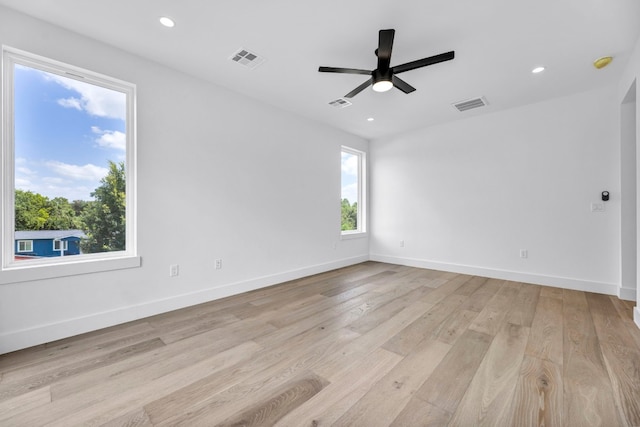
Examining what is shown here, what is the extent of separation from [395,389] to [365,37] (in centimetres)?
284

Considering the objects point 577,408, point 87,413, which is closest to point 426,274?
point 577,408

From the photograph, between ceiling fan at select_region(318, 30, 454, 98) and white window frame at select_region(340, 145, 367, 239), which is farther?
white window frame at select_region(340, 145, 367, 239)

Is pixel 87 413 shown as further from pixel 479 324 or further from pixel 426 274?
pixel 426 274

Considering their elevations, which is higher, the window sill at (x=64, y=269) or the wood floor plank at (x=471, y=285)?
the window sill at (x=64, y=269)

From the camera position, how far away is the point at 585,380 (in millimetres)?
1760

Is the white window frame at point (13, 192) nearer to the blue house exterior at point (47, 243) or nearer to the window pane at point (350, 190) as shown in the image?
the blue house exterior at point (47, 243)

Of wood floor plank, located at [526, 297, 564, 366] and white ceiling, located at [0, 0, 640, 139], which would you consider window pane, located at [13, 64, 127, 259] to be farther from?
wood floor plank, located at [526, 297, 564, 366]

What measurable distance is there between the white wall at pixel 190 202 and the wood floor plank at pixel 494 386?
281 centimetres

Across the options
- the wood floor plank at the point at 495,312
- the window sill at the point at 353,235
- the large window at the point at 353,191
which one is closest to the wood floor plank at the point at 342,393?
the wood floor plank at the point at 495,312

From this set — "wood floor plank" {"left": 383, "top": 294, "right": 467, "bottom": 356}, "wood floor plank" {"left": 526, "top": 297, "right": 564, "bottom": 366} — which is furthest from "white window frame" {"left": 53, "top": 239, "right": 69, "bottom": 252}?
"wood floor plank" {"left": 526, "top": 297, "right": 564, "bottom": 366}

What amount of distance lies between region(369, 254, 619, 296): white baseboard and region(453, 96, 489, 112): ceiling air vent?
259 centimetres

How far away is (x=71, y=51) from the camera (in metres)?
2.43

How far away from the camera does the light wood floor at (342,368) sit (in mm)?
1483

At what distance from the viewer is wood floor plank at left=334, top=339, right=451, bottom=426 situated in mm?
1449
